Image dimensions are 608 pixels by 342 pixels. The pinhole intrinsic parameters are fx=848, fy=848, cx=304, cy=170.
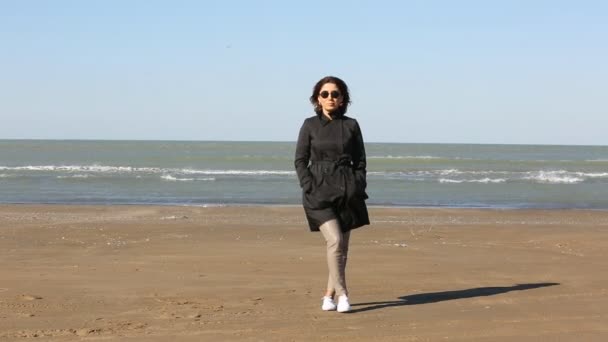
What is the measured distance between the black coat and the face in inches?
3.4

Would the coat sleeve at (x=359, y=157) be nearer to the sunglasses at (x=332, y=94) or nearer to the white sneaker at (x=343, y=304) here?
the sunglasses at (x=332, y=94)

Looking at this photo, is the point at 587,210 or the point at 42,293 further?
the point at 587,210

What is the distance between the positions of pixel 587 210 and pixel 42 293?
14.3 meters

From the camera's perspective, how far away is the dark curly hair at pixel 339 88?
18.5 feet

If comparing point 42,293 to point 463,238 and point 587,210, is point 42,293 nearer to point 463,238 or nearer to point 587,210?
point 463,238

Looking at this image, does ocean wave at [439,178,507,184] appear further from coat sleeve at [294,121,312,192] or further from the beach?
coat sleeve at [294,121,312,192]

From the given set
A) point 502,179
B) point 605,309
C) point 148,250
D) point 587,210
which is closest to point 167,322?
point 605,309

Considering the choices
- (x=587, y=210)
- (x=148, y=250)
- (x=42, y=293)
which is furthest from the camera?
(x=587, y=210)

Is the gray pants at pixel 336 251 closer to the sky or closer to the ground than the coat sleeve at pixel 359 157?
closer to the ground

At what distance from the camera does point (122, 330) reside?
504cm

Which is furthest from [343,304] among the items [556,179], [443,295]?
[556,179]

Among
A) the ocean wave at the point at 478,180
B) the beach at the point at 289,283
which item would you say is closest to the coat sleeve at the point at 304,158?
the beach at the point at 289,283

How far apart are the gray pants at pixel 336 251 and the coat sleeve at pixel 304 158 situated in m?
0.30

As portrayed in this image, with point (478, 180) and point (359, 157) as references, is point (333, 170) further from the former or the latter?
point (478, 180)
